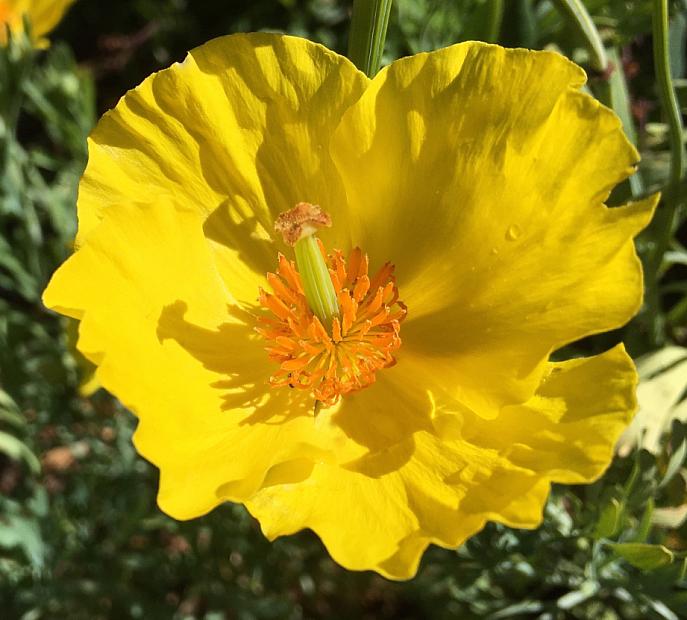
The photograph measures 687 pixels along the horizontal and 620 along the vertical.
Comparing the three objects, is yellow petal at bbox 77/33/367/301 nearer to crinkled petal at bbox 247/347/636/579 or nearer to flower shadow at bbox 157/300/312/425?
flower shadow at bbox 157/300/312/425

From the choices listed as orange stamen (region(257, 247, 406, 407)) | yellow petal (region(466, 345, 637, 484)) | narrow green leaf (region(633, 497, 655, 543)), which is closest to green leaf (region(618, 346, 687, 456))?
narrow green leaf (region(633, 497, 655, 543))

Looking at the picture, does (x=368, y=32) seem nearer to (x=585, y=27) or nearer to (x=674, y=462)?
(x=585, y=27)

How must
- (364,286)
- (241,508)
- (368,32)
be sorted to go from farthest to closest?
(241,508)
(364,286)
(368,32)

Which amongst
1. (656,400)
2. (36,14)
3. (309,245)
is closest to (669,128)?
(656,400)

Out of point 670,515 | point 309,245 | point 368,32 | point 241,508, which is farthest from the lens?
point 241,508

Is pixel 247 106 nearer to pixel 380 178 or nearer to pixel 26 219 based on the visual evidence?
pixel 380 178

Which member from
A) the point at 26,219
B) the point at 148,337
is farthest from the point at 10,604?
the point at 148,337
